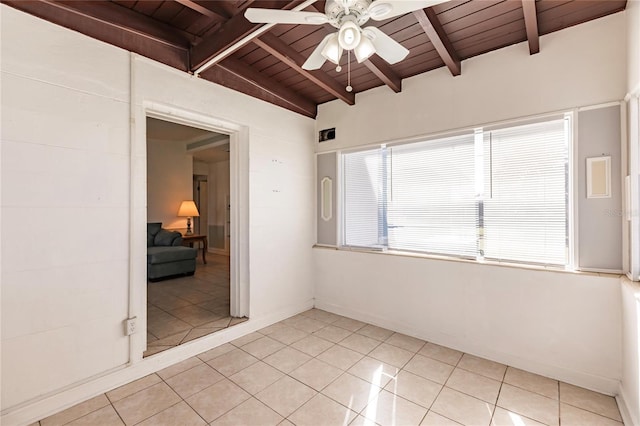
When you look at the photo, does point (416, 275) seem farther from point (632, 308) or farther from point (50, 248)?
point (50, 248)

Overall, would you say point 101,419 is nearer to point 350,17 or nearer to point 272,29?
point 350,17

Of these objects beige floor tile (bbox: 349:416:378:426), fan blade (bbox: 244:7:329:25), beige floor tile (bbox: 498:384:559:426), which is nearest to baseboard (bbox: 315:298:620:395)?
beige floor tile (bbox: 498:384:559:426)

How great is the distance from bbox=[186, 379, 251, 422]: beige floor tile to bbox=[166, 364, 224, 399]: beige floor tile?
0.06 meters

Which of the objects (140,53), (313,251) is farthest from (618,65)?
(140,53)

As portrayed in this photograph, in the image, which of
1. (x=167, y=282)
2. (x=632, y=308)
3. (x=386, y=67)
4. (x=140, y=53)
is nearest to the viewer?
(x=632, y=308)

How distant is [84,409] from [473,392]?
272cm

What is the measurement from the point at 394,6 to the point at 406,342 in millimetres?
2814

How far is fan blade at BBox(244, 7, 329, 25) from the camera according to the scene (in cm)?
147

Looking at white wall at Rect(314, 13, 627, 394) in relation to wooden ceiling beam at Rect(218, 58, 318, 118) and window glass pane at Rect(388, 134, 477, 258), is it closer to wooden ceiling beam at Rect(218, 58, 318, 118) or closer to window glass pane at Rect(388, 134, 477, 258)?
window glass pane at Rect(388, 134, 477, 258)

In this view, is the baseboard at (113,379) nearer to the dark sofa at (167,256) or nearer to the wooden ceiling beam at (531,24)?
the dark sofa at (167,256)

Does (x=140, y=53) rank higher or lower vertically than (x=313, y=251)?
higher

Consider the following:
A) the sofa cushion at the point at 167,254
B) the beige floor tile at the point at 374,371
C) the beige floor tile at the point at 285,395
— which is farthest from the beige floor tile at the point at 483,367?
the sofa cushion at the point at 167,254

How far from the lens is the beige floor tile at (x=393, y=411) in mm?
1796

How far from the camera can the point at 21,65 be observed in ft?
5.74
